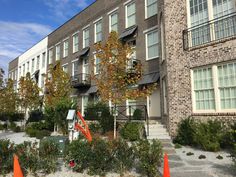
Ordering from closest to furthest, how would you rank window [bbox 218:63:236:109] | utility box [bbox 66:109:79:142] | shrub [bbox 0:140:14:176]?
1. shrub [bbox 0:140:14:176]
2. utility box [bbox 66:109:79:142]
3. window [bbox 218:63:236:109]

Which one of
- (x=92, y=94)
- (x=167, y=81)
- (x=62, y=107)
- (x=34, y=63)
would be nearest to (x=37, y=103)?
(x=92, y=94)

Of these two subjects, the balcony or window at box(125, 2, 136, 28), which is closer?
window at box(125, 2, 136, 28)

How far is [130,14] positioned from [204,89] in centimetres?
1150

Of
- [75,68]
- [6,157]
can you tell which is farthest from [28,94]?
[6,157]

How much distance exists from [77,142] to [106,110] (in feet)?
34.0

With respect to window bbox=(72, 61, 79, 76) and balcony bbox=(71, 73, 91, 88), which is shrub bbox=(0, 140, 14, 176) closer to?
balcony bbox=(71, 73, 91, 88)

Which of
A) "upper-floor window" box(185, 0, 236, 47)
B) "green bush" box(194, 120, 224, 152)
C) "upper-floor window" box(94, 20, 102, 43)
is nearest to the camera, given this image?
"green bush" box(194, 120, 224, 152)

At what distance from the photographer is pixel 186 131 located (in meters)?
11.0

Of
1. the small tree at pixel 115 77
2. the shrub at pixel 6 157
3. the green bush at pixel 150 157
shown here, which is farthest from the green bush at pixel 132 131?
the shrub at pixel 6 157

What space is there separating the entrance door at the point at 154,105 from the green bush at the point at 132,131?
3211 millimetres

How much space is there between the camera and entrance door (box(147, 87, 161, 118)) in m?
16.5

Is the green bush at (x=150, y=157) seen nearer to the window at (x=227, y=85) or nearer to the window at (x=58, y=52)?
the window at (x=227, y=85)

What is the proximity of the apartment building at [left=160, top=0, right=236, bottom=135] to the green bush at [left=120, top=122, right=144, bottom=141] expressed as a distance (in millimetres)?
1617

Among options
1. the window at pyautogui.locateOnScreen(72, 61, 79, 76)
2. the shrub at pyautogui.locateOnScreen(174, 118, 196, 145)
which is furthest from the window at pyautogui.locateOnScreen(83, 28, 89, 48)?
the shrub at pyautogui.locateOnScreen(174, 118, 196, 145)
